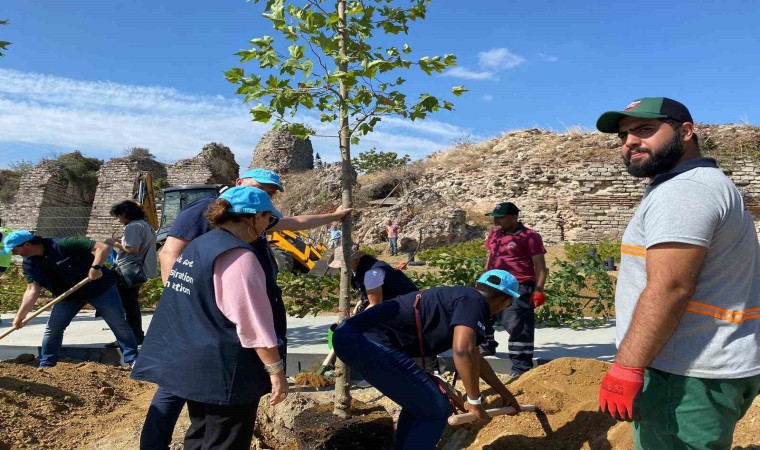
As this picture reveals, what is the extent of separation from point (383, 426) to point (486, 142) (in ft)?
76.6

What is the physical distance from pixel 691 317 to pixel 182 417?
11.5 ft

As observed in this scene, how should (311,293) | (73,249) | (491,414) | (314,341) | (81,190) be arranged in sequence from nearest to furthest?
1. (491,414)
2. (73,249)
3. (314,341)
4. (311,293)
5. (81,190)

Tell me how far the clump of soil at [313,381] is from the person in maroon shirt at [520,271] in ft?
4.96

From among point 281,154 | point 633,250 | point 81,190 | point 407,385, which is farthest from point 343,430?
point 281,154

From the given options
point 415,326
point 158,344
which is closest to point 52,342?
point 158,344

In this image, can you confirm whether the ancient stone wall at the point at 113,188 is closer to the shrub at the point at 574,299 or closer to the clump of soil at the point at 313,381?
the shrub at the point at 574,299

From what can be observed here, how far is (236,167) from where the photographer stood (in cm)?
2992

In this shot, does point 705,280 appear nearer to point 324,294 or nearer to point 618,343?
point 618,343

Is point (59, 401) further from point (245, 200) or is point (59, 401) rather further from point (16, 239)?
point (245, 200)

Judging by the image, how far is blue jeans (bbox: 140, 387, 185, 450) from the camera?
3.05 metres

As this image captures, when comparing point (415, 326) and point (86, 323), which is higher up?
point (415, 326)

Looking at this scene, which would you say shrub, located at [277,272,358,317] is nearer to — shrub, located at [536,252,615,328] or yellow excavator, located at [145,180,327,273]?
yellow excavator, located at [145,180,327,273]

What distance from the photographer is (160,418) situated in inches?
121

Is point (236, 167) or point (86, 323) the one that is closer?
point (86, 323)
